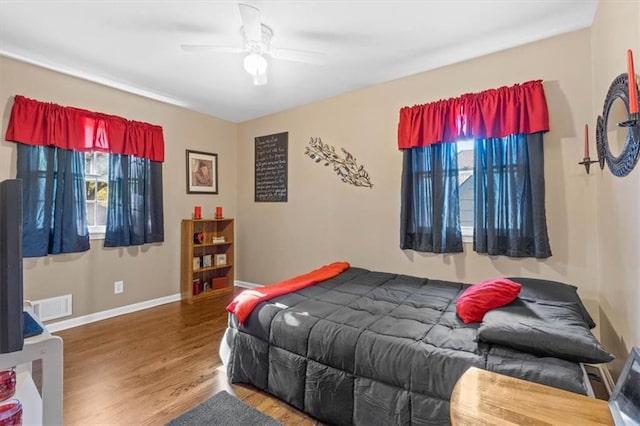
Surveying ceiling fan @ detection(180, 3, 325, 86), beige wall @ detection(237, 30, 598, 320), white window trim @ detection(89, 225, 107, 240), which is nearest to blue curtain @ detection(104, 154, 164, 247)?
white window trim @ detection(89, 225, 107, 240)

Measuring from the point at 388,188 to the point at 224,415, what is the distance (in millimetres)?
2467

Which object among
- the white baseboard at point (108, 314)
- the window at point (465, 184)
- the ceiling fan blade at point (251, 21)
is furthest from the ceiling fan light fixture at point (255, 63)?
the white baseboard at point (108, 314)

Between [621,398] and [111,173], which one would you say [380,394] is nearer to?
[621,398]

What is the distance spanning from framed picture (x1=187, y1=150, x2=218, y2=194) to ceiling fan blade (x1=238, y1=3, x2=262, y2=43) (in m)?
2.43

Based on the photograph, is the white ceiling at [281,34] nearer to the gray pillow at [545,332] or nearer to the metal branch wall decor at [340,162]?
the metal branch wall decor at [340,162]

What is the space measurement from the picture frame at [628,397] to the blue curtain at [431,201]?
1.99 metres

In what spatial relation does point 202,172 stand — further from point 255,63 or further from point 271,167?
point 255,63

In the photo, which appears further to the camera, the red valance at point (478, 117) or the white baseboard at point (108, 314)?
the white baseboard at point (108, 314)

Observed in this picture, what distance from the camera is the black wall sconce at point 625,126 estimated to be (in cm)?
124

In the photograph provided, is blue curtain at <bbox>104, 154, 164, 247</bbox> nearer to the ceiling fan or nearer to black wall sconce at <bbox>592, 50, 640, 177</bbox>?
the ceiling fan

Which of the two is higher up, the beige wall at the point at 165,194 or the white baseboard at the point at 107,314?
the beige wall at the point at 165,194

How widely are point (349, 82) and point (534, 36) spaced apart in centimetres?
168

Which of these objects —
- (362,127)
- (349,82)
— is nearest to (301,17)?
(349,82)

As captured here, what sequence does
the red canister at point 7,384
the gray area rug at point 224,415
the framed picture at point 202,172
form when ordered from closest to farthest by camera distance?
the red canister at point 7,384, the gray area rug at point 224,415, the framed picture at point 202,172
